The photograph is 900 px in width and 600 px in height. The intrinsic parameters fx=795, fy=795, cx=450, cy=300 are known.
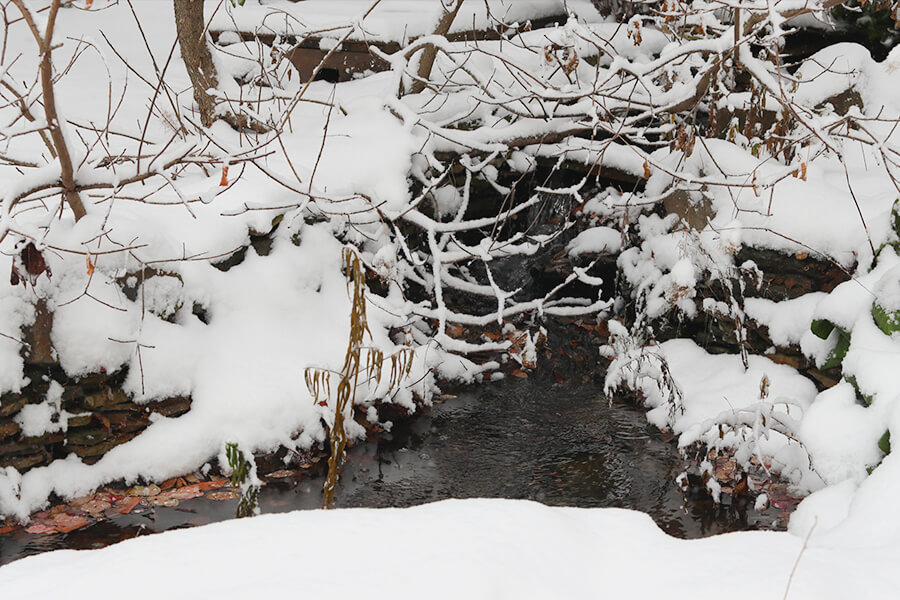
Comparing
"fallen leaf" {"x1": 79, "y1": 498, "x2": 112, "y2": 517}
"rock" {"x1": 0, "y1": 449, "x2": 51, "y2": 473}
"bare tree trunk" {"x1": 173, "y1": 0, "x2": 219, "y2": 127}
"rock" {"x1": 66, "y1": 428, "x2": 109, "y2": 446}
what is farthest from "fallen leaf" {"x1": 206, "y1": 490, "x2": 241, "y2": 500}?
"bare tree trunk" {"x1": 173, "y1": 0, "x2": 219, "y2": 127}

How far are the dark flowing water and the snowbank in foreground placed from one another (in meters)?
2.67

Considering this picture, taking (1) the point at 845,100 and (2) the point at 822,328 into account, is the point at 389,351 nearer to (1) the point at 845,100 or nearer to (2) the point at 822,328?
(2) the point at 822,328

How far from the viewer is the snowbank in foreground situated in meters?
1.97

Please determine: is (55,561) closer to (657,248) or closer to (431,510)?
(431,510)

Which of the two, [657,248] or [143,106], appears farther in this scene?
[143,106]

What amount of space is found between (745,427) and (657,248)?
2.09 metres

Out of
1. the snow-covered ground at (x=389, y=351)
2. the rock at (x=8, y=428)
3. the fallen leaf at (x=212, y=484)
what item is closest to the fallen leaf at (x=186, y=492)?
the fallen leaf at (x=212, y=484)

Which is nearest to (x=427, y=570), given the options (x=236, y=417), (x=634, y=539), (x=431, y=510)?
(x=431, y=510)

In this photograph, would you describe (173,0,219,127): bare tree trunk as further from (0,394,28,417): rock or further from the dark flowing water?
Result: the dark flowing water

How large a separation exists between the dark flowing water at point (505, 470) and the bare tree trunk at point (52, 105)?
203cm

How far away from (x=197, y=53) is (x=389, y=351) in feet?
10.7

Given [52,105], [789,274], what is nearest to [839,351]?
[789,274]

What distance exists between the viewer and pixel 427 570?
2.03 meters

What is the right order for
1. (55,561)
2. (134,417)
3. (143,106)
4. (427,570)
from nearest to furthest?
1. (427,570)
2. (55,561)
3. (134,417)
4. (143,106)
